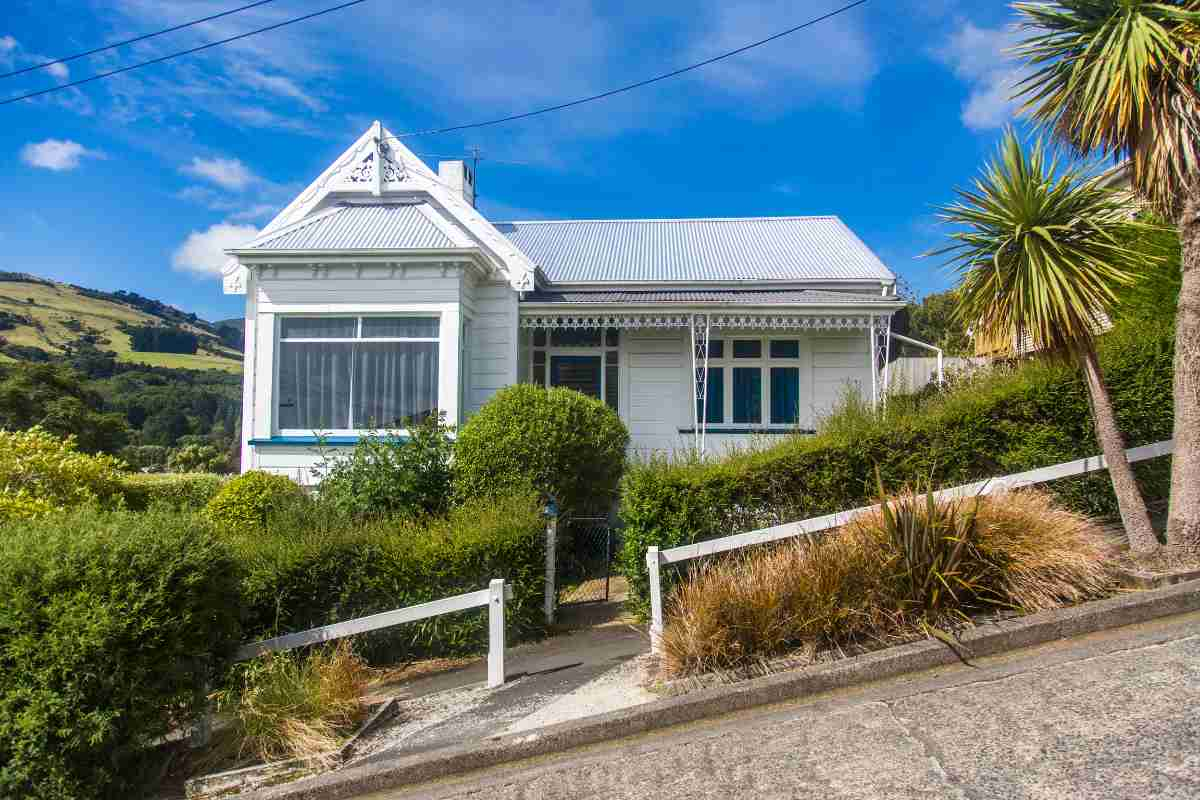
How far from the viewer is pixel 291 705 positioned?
5527 mm

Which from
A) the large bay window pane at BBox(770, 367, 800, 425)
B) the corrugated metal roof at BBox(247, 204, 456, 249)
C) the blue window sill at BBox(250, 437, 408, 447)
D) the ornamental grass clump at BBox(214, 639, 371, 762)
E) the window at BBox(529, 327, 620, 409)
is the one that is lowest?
the ornamental grass clump at BBox(214, 639, 371, 762)

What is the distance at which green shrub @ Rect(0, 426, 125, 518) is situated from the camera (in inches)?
352

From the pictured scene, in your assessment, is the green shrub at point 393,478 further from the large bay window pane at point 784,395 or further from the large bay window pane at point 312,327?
the large bay window pane at point 784,395

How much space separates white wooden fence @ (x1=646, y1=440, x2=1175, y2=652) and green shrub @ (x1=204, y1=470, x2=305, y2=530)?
547cm

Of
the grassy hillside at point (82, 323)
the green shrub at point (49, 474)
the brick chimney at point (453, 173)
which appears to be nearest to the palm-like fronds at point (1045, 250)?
the green shrub at point (49, 474)

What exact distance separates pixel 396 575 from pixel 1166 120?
7.30m

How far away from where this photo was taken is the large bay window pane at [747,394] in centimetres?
1430

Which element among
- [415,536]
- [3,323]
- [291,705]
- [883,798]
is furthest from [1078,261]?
[3,323]

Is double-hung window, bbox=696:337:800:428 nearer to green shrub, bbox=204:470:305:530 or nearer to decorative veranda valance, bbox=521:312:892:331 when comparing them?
decorative veranda valance, bbox=521:312:892:331

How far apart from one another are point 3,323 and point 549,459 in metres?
78.9

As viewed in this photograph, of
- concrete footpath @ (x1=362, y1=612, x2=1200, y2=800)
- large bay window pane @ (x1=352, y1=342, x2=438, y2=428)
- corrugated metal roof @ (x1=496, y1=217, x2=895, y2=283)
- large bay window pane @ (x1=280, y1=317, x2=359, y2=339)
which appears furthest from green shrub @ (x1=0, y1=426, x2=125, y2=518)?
corrugated metal roof @ (x1=496, y1=217, x2=895, y2=283)

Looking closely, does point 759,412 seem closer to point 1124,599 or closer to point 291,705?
point 1124,599

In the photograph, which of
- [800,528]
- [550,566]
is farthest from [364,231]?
[800,528]

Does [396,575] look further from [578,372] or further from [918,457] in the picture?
[578,372]
